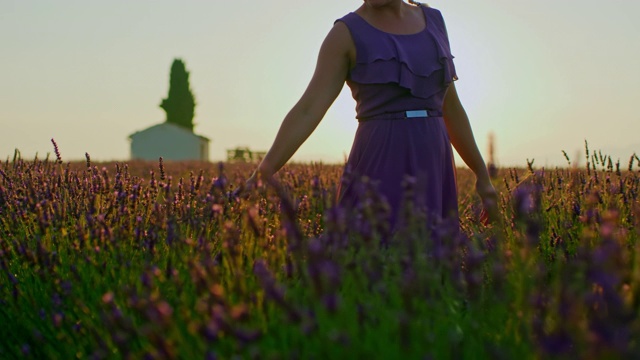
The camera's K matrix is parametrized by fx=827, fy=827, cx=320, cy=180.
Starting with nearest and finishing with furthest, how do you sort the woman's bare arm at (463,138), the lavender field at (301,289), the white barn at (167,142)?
the lavender field at (301,289), the woman's bare arm at (463,138), the white barn at (167,142)

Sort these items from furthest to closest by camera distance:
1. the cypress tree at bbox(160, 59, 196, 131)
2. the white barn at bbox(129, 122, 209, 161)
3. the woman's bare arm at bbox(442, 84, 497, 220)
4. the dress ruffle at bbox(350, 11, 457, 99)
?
the cypress tree at bbox(160, 59, 196, 131) → the white barn at bbox(129, 122, 209, 161) → the woman's bare arm at bbox(442, 84, 497, 220) → the dress ruffle at bbox(350, 11, 457, 99)

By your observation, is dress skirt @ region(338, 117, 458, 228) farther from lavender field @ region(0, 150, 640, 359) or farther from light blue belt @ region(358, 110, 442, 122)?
lavender field @ region(0, 150, 640, 359)

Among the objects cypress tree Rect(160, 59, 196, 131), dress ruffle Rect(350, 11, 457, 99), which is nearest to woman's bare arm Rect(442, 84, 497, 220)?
dress ruffle Rect(350, 11, 457, 99)

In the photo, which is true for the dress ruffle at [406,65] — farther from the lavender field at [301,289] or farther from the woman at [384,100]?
the lavender field at [301,289]

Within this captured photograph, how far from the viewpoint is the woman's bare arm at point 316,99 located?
375cm

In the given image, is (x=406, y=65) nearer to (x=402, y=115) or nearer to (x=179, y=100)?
(x=402, y=115)

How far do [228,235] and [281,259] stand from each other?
32cm

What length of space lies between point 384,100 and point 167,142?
4428 cm

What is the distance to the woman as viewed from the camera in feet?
12.3

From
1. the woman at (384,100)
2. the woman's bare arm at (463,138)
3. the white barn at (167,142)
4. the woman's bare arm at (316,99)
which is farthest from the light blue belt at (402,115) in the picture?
the white barn at (167,142)

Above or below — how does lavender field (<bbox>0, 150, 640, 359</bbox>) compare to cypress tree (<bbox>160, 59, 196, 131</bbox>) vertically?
below

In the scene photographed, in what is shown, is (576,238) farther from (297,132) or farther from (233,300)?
(233,300)

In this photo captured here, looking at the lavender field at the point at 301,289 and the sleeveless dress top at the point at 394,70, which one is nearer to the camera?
the lavender field at the point at 301,289

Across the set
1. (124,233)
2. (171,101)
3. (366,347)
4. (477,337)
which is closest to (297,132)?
(124,233)
